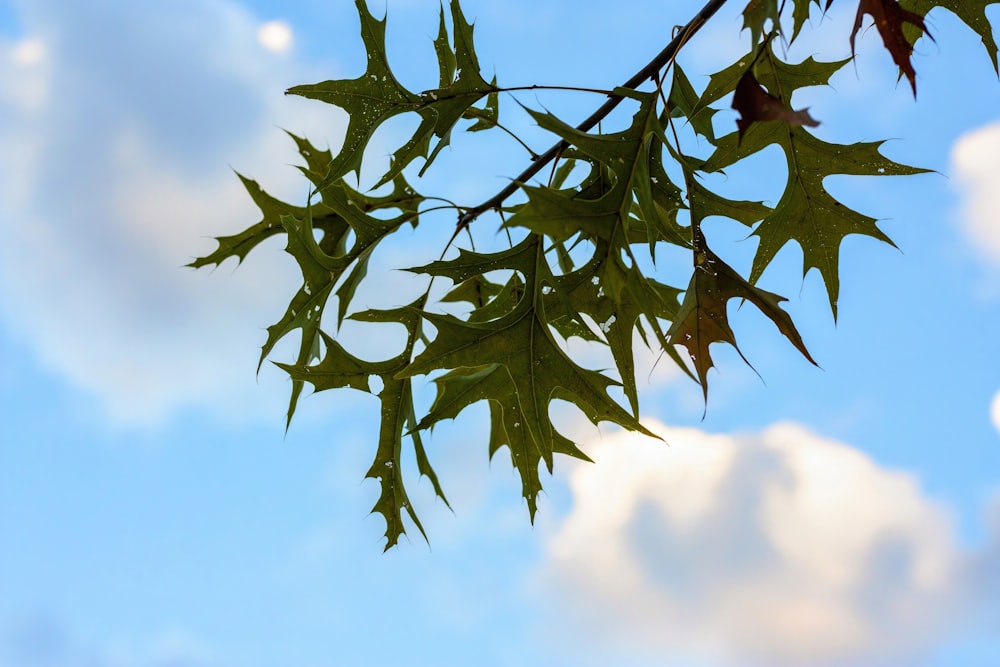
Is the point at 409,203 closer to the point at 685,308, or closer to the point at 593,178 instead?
the point at 593,178

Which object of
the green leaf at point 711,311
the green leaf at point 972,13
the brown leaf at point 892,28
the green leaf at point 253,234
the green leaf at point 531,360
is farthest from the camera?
the green leaf at point 253,234

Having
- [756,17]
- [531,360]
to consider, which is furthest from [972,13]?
[531,360]

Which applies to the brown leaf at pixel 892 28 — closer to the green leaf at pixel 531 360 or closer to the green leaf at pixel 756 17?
the green leaf at pixel 756 17

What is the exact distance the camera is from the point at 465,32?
79.8 inches

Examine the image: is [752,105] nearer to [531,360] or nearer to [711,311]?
[711,311]

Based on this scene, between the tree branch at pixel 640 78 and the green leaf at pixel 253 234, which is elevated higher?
the green leaf at pixel 253 234

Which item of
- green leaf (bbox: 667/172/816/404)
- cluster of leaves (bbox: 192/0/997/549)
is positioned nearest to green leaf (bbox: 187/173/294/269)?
cluster of leaves (bbox: 192/0/997/549)

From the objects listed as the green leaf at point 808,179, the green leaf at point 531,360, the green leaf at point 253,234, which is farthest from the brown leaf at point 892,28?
the green leaf at point 253,234

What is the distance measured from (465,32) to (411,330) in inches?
32.6

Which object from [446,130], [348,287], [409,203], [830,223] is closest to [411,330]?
[348,287]

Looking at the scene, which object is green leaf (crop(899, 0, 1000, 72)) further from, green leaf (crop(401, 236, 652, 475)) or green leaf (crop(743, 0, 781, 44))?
green leaf (crop(401, 236, 652, 475))

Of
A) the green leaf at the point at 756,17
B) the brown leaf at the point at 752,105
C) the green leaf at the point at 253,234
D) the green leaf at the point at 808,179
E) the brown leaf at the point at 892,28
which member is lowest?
the brown leaf at the point at 752,105

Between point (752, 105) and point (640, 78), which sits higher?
point (640, 78)

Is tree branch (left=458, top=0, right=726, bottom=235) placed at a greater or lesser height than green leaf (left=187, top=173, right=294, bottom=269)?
lesser
